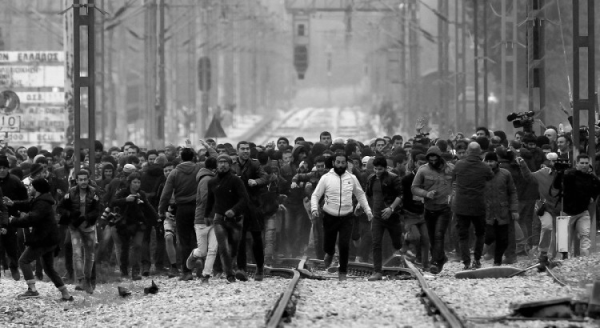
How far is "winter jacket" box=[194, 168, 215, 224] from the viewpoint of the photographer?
20.4m

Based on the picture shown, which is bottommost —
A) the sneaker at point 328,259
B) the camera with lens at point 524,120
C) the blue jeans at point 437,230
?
the sneaker at point 328,259

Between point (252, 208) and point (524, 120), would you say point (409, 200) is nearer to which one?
point (252, 208)

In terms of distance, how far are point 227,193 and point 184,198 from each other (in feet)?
4.73

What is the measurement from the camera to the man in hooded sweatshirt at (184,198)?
69.2 feet

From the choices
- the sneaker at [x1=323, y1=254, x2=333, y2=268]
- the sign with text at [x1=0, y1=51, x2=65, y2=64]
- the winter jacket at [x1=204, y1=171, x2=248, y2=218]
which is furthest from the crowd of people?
the sign with text at [x1=0, y1=51, x2=65, y2=64]

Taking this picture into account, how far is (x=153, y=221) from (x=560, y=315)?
9.00 meters

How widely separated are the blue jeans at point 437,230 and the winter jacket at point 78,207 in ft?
15.5

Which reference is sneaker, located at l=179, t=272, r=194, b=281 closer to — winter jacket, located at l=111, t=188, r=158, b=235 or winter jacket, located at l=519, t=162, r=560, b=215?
winter jacket, located at l=111, t=188, r=158, b=235

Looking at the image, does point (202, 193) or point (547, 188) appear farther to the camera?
point (547, 188)

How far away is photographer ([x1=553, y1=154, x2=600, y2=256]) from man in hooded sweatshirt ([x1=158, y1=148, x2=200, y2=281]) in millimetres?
5145

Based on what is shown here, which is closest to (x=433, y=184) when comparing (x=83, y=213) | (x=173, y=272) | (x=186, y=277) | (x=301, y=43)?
(x=186, y=277)

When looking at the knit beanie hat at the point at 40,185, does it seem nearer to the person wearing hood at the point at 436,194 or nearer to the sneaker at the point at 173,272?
the sneaker at the point at 173,272

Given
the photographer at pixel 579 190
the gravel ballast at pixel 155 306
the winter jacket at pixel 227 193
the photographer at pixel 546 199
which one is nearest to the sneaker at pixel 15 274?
the gravel ballast at pixel 155 306

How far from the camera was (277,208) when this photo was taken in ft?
77.3
